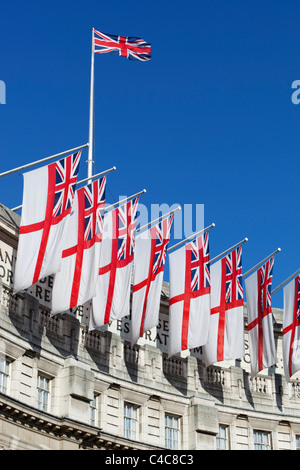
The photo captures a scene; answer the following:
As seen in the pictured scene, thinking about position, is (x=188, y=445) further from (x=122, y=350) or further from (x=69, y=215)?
(x=69, y=215)

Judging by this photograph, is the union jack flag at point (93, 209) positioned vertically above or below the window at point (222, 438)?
above

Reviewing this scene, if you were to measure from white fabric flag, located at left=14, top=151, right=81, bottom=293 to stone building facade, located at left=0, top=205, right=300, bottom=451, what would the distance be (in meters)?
2.08

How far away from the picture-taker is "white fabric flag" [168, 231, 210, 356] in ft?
155

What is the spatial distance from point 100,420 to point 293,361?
40.4 ft

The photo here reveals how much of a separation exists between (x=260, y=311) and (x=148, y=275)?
26.7 feet

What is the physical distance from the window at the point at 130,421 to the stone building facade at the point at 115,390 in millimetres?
49

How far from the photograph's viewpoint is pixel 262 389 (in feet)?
172

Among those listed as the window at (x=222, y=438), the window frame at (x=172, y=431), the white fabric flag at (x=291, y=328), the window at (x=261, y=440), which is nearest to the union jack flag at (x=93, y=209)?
the window frame at (x=172, y=431)

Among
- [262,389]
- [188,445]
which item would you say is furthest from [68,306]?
[262,389]

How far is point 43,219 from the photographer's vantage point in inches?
1634

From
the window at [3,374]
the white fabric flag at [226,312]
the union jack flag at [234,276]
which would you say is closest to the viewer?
the window at [3,374]

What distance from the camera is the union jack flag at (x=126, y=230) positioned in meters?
45.4

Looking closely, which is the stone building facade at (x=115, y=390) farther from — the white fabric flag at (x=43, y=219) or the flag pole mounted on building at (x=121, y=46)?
the flag pole mounted on building at (x=121, y=46)

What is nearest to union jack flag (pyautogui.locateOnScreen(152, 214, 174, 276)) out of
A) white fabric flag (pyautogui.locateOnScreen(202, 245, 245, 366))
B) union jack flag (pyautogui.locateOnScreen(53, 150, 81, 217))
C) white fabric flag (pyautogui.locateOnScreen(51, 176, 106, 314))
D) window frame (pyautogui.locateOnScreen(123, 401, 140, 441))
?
white fabric flag (pyautogui.locateOnScreen(51, 176, 106, 314))
